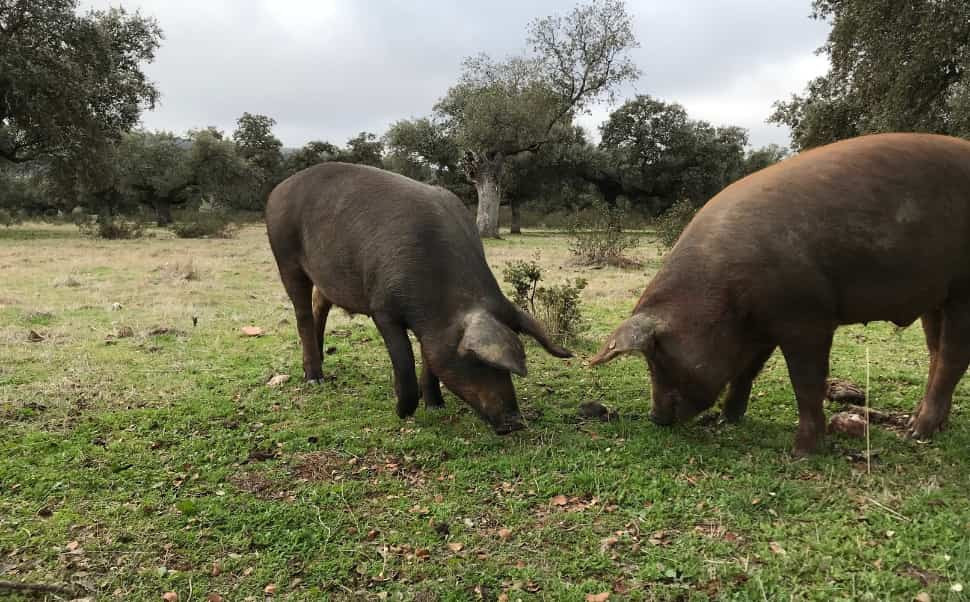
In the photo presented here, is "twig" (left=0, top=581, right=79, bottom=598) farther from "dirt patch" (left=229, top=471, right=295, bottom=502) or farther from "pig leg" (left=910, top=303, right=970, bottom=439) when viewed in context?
"pig leg" (left=910, top=303, right=970, bottom=439)

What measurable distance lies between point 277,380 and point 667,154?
41458mm

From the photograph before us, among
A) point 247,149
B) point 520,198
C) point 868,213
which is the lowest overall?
point 868,213

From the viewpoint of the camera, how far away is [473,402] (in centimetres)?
471

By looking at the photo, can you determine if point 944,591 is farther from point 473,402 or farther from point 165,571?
point 165,571

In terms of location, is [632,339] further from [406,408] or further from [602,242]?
[602,242]

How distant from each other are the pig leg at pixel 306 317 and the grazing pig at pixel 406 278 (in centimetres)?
1

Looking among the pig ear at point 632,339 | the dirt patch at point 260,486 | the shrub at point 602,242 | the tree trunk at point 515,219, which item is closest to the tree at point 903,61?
the shrub at point 602,242

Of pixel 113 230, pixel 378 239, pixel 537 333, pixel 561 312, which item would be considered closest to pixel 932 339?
pixel 537 333

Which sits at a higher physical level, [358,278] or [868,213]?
[868,213]

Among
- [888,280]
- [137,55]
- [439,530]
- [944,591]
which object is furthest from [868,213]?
[137,55]

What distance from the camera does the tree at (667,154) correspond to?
140ft

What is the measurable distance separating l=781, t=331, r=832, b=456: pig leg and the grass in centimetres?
15

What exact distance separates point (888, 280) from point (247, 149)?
52844 millimetres

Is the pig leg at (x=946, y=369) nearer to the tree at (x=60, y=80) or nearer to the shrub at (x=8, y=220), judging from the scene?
the tree at (x=60, y=80)
